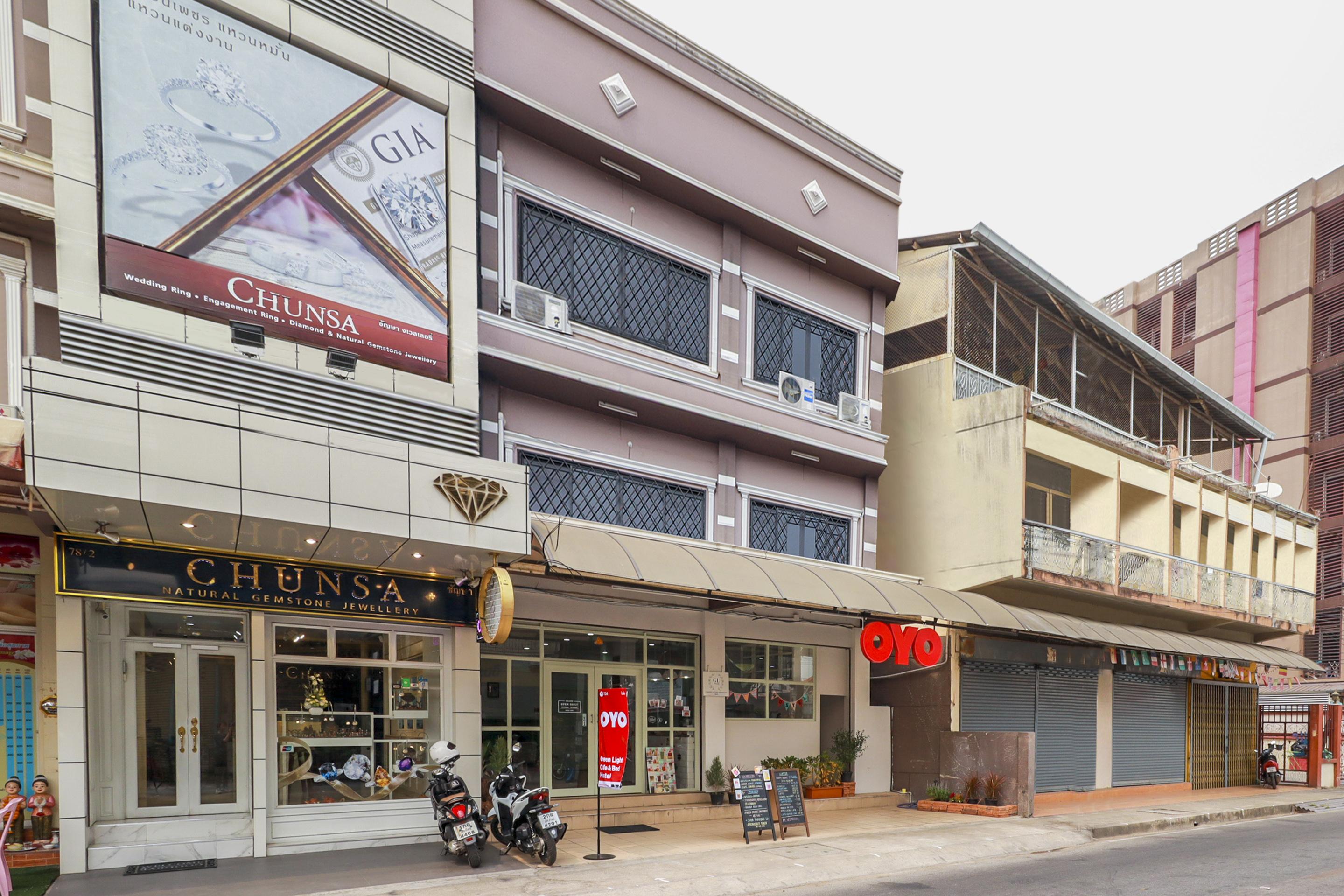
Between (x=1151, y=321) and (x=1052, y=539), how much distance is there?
35.7 meters

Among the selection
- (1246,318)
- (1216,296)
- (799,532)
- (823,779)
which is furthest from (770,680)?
(1216,296)

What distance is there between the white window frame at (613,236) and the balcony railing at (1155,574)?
766cm

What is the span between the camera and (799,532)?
18.3 metres

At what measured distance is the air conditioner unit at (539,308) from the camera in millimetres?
14336

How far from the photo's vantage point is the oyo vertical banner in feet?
41.1

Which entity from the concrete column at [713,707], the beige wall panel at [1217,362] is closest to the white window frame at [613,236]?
the concrete column at [713,707]

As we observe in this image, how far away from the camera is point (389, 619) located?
1258 centimetres

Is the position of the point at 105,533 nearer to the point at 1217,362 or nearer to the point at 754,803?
the point at 754,803

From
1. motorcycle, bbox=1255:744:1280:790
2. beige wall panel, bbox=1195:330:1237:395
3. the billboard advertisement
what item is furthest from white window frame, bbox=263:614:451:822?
beige wall panel, bbox=1195:330:1237:395

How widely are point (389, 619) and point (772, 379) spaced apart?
8443 mm

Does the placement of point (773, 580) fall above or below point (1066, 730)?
above

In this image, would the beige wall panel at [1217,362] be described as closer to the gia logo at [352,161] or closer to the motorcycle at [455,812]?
the gia logo at [352,161]

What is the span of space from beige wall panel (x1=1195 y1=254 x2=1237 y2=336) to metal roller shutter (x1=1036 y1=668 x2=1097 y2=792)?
2939cm

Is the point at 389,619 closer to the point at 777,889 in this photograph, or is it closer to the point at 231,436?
the point at 231,436
